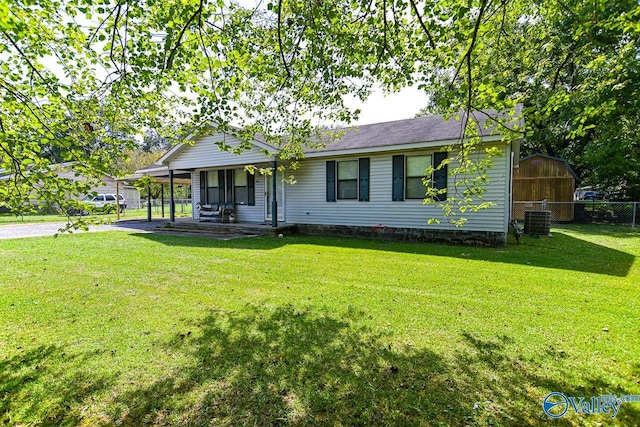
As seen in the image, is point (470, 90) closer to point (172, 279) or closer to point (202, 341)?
point (202, 341)

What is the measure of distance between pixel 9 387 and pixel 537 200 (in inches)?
756

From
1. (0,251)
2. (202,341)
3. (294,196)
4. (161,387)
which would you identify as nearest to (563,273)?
(202,341)

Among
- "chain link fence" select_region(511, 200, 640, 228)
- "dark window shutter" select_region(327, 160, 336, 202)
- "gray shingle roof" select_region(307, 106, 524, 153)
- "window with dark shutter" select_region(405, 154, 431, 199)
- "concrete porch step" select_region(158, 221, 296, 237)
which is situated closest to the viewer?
"gray shingle roof" select_region(307, 106, 524, 153)

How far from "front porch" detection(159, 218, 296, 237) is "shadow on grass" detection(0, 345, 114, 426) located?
25.5 feet

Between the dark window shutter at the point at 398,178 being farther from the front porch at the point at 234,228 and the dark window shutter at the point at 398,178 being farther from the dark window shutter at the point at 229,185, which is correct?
the dark window shutter at the point at 229,185

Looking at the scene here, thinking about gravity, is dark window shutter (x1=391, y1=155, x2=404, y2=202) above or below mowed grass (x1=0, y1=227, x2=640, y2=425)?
above

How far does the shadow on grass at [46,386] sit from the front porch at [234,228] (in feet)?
25.5

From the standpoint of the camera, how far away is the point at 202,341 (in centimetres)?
297

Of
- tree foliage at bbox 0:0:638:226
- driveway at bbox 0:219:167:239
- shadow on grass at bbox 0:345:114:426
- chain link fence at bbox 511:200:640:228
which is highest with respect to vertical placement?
tree foliage at bbox 0:0:638:226

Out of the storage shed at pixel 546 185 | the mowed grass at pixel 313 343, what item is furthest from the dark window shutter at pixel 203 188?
the storage shed at pixel 546 185

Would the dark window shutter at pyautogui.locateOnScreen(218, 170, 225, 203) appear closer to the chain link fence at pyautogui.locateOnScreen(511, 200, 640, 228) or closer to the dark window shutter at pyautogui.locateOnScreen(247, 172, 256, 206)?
the dark window shutter at pyautogui.locateOnScreen(247, 172, 256, 206)

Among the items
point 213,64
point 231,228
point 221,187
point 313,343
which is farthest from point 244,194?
point 313,343

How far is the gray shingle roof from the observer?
8508 mm

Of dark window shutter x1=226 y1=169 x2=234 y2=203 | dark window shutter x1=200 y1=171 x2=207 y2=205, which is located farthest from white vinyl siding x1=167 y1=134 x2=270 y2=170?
dark window shutter x1=200 y1=171 x2=207 y2=205
